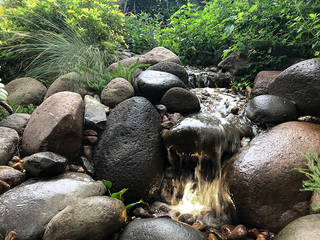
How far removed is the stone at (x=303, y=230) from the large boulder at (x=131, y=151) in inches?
58.4

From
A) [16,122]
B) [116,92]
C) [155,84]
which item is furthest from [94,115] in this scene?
[155,84]

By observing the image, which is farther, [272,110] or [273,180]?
[272,110]

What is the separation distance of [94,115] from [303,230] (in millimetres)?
2490

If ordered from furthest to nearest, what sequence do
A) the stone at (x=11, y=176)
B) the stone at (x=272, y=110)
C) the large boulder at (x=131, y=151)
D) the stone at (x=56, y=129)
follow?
the stone at (x=272, y=110) → the large boulder at (x=131, y=151) → the stone at (x=56, y=129) → the stone at (x=11, y=176)

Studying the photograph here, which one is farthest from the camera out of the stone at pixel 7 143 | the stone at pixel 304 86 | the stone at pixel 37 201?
the stone at pixel 304 86

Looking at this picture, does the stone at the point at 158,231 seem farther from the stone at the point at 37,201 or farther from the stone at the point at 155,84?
the stone at the point at 155,84

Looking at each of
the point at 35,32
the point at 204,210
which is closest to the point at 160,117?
the point at 204,210

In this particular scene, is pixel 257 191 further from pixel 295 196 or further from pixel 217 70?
pixel 217 70

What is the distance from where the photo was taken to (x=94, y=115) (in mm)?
2930

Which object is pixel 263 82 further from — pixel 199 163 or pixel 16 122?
pixel 16 122

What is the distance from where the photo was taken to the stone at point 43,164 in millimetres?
2172

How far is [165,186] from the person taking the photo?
9.62 ft

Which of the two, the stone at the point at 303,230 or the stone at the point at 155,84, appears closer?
the stone at the point at 303,230

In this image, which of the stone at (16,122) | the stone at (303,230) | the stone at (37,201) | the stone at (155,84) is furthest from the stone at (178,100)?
the stone at (303,230)
